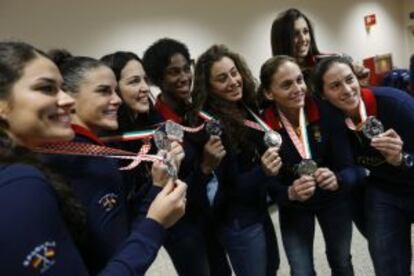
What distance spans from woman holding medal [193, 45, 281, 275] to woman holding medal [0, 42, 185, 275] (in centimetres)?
113

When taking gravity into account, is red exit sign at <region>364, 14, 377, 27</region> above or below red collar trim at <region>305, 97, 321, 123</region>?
above

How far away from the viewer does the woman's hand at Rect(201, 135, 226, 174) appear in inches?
94.6

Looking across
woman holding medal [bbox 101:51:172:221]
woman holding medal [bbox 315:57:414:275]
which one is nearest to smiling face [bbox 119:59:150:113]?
woman holding medal [bbox 101:51:172:221]

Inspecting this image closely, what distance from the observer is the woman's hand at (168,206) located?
4.38ft

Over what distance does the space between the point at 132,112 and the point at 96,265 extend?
1274 mm

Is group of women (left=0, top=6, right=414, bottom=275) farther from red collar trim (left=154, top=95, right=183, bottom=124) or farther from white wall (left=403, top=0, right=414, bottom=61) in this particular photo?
white wall (left=403, top=0, right=414, bottom=61)

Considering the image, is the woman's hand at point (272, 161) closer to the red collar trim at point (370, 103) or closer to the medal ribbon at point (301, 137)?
the medal ribbon at point (301, 137)

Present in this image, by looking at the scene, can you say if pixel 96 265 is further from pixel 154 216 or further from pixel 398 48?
pixel 398 48

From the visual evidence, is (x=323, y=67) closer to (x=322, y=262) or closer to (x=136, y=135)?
(x=136, y=135)

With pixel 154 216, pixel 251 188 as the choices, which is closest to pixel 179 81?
pixel 251 188

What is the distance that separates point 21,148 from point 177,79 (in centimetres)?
157

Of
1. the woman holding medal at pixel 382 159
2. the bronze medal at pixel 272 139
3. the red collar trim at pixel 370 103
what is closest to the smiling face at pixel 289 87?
the woman holding medal at pixel 382 159

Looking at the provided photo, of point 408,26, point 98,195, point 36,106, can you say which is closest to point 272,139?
point 98,195

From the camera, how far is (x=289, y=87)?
2.57 metres
